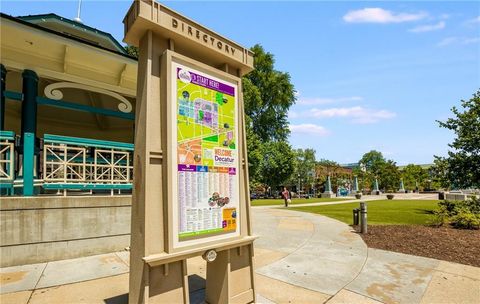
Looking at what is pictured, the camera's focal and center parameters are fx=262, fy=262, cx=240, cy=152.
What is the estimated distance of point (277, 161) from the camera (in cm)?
3675

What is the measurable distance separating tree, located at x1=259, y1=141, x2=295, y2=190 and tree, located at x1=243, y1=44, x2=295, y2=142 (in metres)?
2.25

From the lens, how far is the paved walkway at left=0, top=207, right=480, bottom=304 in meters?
4.19

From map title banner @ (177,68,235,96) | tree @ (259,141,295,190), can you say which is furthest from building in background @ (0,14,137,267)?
tree @ (259,141,295,190)

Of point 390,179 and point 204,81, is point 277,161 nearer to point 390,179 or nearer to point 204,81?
point 204,81

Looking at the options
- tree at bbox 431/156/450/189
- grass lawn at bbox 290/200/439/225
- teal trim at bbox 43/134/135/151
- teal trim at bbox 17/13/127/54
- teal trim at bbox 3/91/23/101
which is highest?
teal trim at bbox 17/13/127/54

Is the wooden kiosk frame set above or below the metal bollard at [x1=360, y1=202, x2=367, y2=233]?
above

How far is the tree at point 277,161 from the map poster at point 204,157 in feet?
105

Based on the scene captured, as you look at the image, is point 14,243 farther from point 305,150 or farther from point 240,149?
point 305,150

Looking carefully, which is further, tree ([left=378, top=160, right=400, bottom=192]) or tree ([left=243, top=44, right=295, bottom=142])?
tree ([left=378, top=160, right=400, bottom=192])

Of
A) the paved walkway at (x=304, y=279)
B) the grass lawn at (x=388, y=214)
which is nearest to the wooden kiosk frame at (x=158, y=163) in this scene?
the paved walkway at (x=304, y=279)

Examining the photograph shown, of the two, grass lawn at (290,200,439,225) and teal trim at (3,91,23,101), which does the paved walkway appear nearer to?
teal trim at (3,91,23,101)

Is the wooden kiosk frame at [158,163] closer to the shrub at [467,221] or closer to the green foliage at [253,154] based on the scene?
the shrub at [467,221]

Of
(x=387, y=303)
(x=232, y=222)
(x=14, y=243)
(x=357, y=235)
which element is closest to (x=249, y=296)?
(x=232, y=222)

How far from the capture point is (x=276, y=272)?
211 inches
